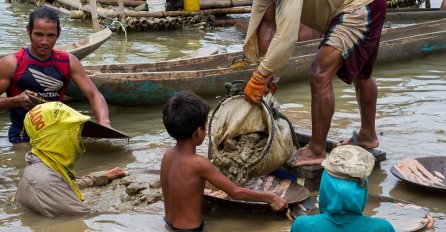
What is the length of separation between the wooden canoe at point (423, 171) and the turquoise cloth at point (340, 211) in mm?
2008

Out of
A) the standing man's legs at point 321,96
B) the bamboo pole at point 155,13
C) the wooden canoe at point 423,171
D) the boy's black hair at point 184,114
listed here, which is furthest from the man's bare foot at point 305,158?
the bamboo pole at point 155,13

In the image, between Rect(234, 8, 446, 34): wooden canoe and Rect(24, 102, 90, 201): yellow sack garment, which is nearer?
Rect(24, 102, 90, 201): yellow sack garment

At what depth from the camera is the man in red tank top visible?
5590 millimetres

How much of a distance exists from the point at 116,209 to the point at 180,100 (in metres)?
1.14

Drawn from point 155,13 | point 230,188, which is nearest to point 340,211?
point 230,188

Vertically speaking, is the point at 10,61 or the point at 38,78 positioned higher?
the point at 10,61

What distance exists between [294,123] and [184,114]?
3.26 m

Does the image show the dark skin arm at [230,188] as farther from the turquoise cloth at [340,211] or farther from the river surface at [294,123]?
the turquoise cloth at [340,211]

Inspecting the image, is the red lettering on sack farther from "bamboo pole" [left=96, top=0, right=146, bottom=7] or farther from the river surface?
"bamboo pole" [left=96, top=0, right=146, bottom=7]

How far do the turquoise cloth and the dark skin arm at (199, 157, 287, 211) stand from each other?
106 cm

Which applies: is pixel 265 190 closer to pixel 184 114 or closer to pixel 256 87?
pixel 256 87

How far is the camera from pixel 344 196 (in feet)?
9.68

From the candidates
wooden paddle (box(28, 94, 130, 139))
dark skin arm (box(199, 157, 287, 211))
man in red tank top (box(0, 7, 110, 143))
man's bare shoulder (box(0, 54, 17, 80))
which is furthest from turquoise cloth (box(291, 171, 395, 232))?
man's bare shoulder (box(0, 54, 17, 80))

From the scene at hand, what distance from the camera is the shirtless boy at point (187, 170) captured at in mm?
4004
